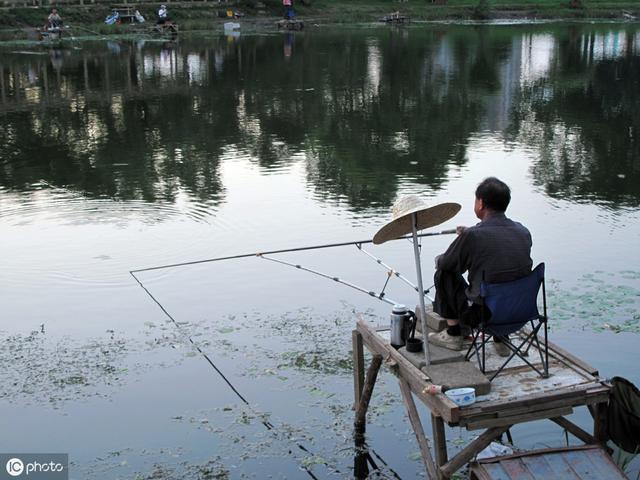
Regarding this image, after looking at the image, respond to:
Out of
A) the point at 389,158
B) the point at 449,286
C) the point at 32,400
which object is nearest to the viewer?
the point at 449,286

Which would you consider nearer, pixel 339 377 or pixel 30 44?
pixel 339 377

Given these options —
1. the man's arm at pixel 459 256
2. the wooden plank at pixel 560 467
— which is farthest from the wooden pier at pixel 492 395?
the man's arm at pixel 459 256

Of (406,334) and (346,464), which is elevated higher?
(406,334)

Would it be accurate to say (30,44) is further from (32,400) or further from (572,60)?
(32,400)

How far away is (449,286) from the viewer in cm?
595

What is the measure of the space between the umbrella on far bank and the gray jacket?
0.69 ft

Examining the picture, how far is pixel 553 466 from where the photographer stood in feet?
17.8

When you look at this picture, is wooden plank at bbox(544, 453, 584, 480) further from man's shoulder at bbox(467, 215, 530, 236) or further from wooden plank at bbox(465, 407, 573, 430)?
man's shoulder at bbox(467, 215, 530, 236)

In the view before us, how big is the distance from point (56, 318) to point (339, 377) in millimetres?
3225

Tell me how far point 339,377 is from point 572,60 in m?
29.9

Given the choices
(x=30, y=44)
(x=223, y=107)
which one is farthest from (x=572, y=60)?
(x=30, y=44)

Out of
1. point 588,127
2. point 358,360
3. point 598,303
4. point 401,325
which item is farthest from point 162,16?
point 401,325

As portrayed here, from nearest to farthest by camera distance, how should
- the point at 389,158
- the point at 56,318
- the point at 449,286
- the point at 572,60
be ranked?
the point at 449,286, the point at 56,318, the point at 389,158, the point at 572,60

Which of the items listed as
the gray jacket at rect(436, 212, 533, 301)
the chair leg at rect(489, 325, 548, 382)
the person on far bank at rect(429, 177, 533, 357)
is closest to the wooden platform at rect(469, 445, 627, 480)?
the chair leg at rect(489, 325, 548, 382)
